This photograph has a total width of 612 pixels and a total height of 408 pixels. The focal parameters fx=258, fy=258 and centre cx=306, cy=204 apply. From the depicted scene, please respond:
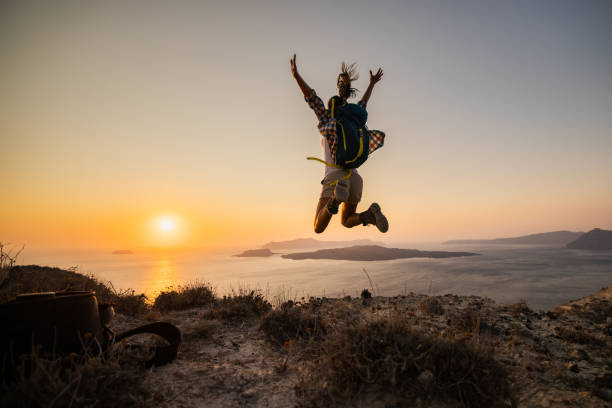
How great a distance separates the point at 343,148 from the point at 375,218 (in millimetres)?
1477

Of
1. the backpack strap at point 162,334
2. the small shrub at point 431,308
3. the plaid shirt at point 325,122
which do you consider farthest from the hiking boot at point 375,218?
the backpack strap at point 162,334

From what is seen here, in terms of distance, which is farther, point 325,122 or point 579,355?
point 325,122

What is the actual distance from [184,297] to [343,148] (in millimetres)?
7127

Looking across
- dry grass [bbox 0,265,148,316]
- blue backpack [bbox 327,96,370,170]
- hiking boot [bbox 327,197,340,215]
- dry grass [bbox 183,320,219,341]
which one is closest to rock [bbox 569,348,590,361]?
hiking boot [bbox 327,197,340,215]

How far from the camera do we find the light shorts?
4.70 m

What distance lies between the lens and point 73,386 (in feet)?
6.86

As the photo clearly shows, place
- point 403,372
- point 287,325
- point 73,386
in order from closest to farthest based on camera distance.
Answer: point 73,386, point 403,372, point 287,325

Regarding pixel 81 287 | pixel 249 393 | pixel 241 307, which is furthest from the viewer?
pixel 81 287

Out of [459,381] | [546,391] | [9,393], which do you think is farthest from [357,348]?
[9,393]

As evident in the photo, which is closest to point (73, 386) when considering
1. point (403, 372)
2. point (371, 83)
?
point (403, 372)

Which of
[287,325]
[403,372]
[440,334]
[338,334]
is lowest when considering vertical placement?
[287,325]

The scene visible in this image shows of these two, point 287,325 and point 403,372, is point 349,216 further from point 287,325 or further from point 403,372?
point 403,372

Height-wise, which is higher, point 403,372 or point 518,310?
point 403,372

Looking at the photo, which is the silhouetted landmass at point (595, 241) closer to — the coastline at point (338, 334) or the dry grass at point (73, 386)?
the coastline at point (338, 334)
